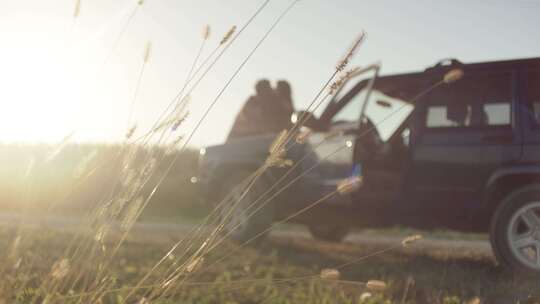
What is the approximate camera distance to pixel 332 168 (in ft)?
24.1

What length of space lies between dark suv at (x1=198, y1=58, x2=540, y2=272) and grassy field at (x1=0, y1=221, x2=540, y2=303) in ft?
1.38

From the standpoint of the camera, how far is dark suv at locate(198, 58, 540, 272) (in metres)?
5.88

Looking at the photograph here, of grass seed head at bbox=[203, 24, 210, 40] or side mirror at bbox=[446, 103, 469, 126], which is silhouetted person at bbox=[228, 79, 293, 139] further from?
grass seed head at bbox=[203, 24, 210, 40]

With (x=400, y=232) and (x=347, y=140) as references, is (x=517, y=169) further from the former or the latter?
(x=400, y=232)

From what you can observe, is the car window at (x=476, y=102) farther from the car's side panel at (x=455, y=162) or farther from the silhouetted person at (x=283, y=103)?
the silhouetted person at (x=283, y=103)

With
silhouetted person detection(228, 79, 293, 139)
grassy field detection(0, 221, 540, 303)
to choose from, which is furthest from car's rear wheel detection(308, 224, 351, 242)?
silhouetted person detection(228, 79, 293, 139)

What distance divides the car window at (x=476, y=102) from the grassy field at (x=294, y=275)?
1.25 m

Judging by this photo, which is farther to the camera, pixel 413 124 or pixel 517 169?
pixel 413 124

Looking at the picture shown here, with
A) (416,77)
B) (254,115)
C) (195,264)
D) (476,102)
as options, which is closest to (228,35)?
(195,264)

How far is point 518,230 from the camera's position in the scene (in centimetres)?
595

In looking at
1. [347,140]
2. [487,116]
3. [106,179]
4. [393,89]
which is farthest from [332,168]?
[106,179]

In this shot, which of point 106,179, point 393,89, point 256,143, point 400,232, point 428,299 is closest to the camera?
point 428,299

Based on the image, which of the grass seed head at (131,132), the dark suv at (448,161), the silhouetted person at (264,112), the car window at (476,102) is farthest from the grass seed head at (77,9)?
the silhouetted person at (264,112)

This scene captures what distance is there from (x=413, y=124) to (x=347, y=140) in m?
0.66
